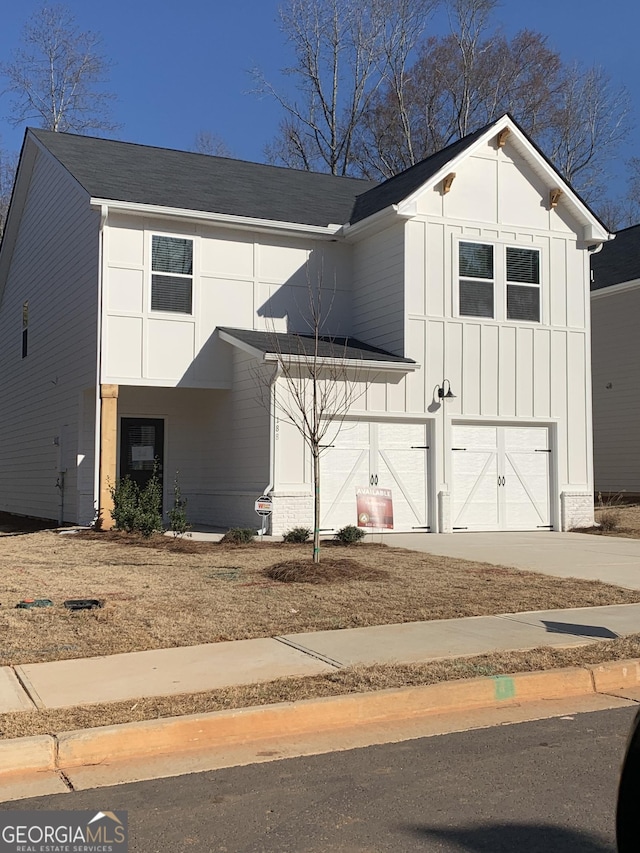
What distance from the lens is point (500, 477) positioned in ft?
60.0

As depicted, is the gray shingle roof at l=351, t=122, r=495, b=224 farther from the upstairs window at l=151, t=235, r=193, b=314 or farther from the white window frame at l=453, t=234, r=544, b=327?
the upstairs window at l=151, t=235, r=193, b=314

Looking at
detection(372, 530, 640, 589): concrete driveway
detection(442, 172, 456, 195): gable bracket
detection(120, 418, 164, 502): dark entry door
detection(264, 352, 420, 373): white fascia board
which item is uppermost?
detection(442, 172, 456, 195): gable bracket

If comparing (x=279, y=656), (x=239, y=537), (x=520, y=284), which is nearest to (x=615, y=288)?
(x=520, y=284)

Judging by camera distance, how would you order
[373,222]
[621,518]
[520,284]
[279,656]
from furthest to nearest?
[621,518], [520,284], [373,222], [279,656]

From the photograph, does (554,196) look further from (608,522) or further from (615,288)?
(608,522)

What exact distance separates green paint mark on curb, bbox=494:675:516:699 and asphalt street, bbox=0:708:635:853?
882mm

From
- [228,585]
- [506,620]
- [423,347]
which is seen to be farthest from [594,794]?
[423,347]

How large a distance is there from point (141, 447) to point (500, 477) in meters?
7.62

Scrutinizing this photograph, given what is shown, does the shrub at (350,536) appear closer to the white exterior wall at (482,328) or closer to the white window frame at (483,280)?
the white exterior wall at (482,328)

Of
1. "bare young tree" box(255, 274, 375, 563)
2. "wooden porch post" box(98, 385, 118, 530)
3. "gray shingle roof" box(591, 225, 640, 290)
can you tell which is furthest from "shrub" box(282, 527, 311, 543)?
"gray shingle roof" box(591, 225, 640, 290)

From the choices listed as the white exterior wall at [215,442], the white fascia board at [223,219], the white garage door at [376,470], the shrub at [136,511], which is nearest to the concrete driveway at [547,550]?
the white garage door at [376,470]

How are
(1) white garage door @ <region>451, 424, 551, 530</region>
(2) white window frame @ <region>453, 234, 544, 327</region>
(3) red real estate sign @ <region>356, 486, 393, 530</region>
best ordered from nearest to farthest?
(3) red real estate sign @ <region>356, 486, 393, 530</region> < (1) white garage door @ <region>451, 424, 551, 530</region> < (2) white window frame @ <region>453, 234, 544, 327</region>

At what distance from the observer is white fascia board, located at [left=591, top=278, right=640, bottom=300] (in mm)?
24105

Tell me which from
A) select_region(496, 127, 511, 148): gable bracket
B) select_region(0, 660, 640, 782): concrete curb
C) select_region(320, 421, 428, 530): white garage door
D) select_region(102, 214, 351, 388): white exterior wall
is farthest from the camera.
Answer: select_region(496, 127, 511, 148): gable bracket
